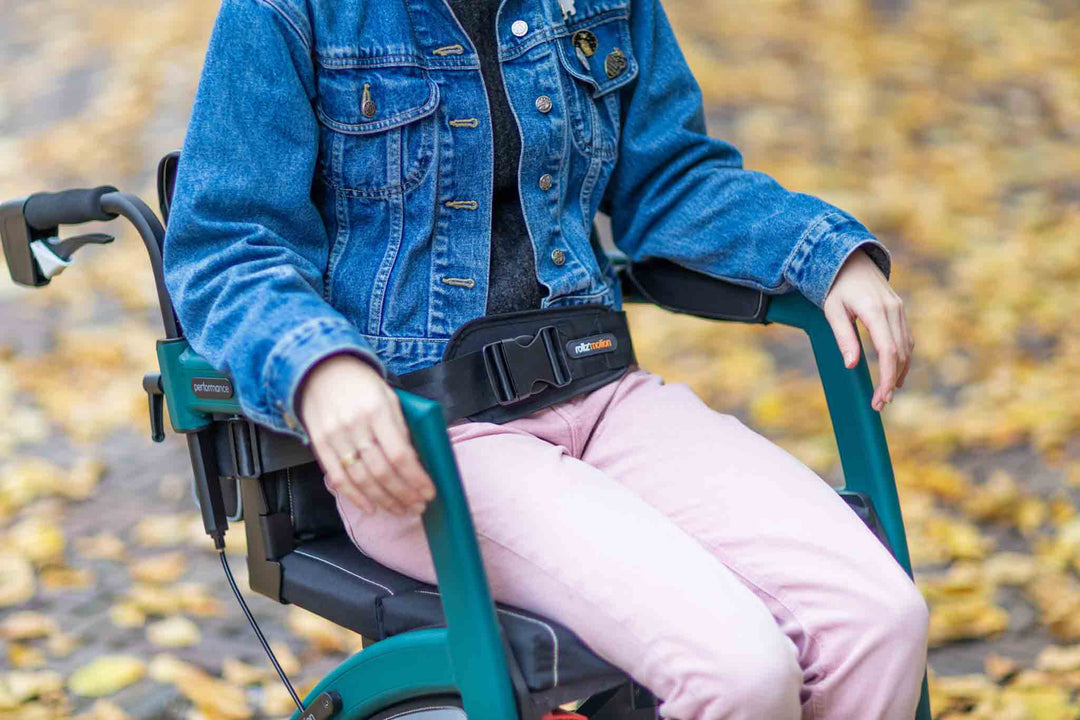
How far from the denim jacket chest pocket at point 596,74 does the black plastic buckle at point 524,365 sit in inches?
11.3

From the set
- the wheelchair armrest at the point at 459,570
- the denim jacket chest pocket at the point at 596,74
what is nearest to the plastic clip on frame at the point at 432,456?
the wheelchair armrest at the point at 459,570

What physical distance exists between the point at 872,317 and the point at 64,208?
39.4 inches

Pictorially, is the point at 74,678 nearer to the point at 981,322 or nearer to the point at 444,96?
the point at 444,96

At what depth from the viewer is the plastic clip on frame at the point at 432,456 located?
3.62ft

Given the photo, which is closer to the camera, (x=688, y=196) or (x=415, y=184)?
(x=415, y=184)

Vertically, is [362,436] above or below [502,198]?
below

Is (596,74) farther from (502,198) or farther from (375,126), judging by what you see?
(375,126)

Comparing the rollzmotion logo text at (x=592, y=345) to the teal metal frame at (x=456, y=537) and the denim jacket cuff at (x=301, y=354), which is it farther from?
the denim jacket cuff at (x=301, y=354)

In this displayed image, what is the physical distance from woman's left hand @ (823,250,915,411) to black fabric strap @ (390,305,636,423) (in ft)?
0.93

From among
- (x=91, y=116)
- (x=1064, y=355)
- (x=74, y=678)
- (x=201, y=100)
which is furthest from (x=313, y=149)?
(x=91, y=116)

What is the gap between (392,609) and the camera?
4.15 ft

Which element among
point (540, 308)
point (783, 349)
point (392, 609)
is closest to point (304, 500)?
point (392, 609)

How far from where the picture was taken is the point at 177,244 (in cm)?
128

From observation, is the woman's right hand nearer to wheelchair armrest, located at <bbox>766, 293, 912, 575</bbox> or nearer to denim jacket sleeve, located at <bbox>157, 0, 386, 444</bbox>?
denim jacket sleeve, located at <bbox>157, 0, 386, 444</bbox>
